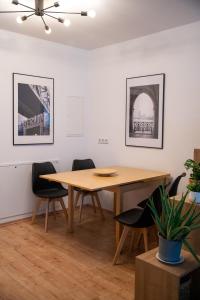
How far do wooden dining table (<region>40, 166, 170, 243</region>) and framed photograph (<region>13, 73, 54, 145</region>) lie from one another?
33.6 inches

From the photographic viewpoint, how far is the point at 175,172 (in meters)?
3.83

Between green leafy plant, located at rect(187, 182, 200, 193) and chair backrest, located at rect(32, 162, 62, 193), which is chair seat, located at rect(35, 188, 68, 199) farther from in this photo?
green leafy plant, located at rect(187, 182, 200, 193)

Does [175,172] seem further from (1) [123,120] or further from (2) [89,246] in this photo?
(2) [89,246]

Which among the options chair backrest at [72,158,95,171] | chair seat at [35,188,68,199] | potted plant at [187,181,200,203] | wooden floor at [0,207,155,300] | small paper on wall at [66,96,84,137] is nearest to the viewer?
potted plant at [187,181,200,203]

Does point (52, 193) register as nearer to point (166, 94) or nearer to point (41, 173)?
point (41, 173)

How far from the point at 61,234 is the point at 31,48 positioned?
2598 mm

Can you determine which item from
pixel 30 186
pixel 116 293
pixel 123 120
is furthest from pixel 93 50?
pixel 116 293

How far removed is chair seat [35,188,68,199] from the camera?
3836 mm

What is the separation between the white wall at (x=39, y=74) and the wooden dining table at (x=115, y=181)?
721 millimetres

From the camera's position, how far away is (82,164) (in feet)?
15.1

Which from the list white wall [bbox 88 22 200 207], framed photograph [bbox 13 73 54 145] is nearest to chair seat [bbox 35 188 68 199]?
framed photograph [bbox 13 73 54 145]

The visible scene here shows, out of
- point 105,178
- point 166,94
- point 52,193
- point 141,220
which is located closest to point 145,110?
point 166,94

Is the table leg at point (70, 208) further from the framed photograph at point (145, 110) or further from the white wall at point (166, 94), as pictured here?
the framed photograph at point (145, 110)

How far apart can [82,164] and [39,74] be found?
4.91 feet
